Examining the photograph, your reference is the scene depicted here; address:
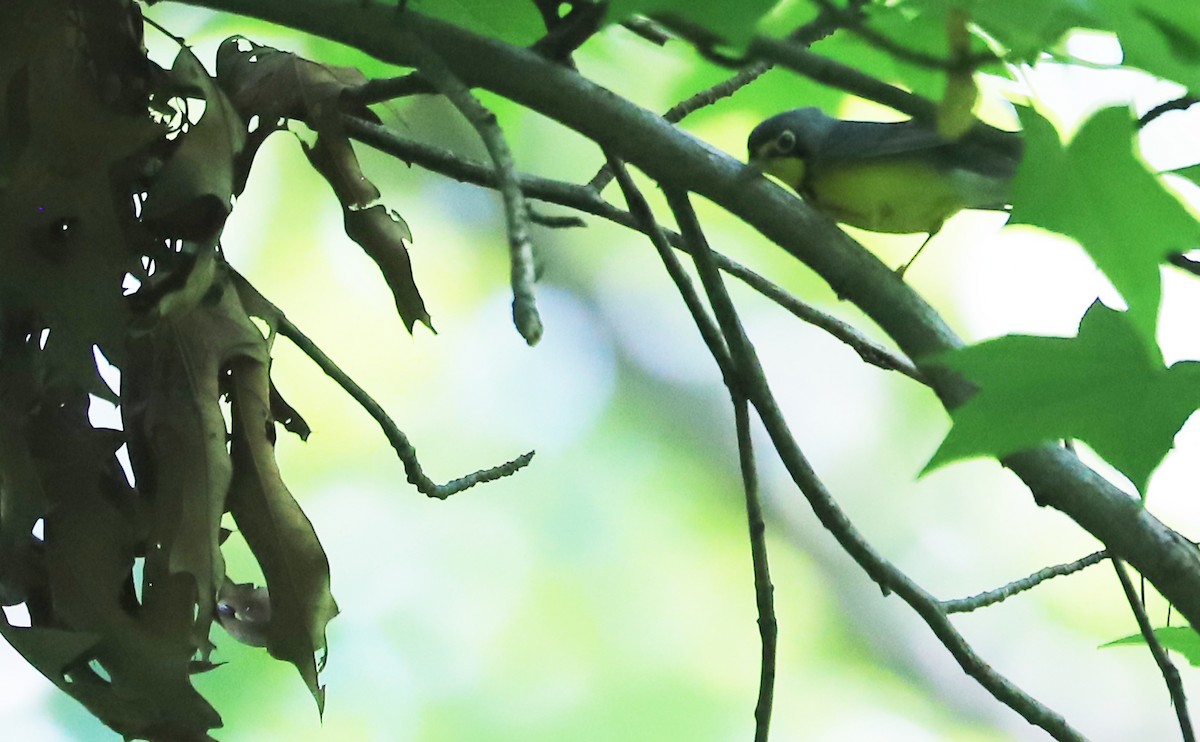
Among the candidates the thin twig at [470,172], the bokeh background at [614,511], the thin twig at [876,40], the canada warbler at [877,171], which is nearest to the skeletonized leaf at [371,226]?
the thin twig at [470,172]

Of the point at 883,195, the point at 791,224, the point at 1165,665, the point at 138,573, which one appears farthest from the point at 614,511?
the point at 791,224

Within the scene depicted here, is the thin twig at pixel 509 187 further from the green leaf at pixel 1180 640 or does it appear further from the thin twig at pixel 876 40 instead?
the green leaf at pixel 1180 640

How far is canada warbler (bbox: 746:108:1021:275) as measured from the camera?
74 cm

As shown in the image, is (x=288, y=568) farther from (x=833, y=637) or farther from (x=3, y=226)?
(x=833, y=637)

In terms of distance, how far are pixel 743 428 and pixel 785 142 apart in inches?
13.9

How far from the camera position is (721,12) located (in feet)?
0.94

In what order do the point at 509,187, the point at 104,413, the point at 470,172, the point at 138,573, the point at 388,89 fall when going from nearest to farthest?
1. the point at 509,187
2. the point at 388,89
3. the point at 470,172
4. the point at 104,413
5. the point at 138,573

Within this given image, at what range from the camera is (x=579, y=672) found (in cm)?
138

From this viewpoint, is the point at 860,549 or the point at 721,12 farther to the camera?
the point at 860,549

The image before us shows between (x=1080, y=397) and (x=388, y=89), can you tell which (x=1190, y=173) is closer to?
(x=1080, y=397)

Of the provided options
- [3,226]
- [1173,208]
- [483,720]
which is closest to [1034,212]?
[1173,208]

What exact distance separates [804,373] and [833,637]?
0.35 metres

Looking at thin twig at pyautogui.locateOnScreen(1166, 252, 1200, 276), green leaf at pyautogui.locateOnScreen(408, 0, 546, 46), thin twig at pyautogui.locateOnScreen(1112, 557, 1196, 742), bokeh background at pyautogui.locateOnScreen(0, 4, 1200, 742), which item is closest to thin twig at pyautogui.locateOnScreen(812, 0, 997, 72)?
thin twig at pyautogui.locateOnScreen(1166, 252, 1200, 276)

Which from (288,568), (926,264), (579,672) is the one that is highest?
(926,264)
